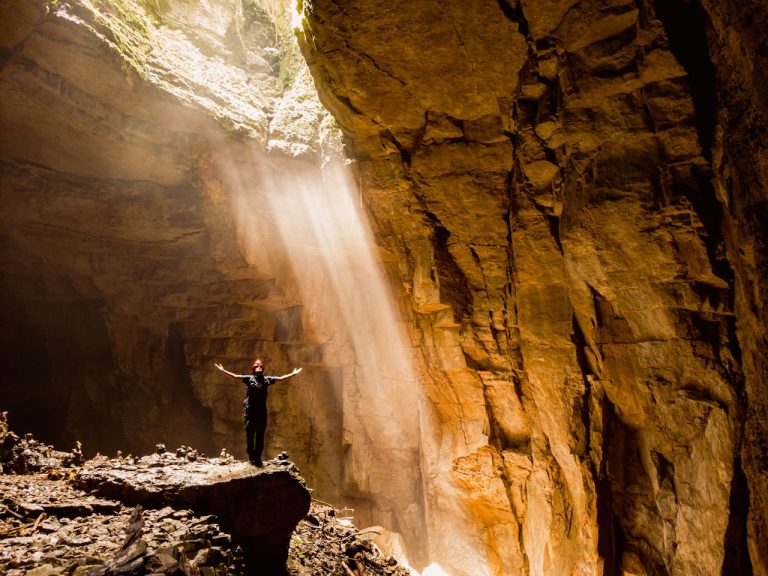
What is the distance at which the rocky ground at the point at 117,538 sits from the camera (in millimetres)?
3496

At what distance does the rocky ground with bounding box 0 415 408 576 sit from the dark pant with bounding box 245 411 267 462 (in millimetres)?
508

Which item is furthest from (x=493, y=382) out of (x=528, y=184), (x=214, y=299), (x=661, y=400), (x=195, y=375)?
(x=195, y=375)

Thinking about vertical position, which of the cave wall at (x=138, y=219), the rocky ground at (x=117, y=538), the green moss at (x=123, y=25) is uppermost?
the green moss at (x=123, y=25)

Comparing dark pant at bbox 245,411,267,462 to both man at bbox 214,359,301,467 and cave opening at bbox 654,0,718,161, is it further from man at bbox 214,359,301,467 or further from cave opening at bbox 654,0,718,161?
cave opening at bbox 654,0,718,161

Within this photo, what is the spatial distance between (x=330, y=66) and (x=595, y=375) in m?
6.33

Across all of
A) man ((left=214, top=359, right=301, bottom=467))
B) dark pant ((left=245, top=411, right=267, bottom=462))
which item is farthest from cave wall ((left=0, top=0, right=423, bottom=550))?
dark pant ((left=245, top=411, right=267, bottom=462))

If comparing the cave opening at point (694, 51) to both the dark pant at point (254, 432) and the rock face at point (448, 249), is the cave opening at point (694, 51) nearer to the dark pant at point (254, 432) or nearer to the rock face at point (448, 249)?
the rock face at point (448, 249)

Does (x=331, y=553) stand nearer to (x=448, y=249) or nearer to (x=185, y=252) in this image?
(x=448, y=249)

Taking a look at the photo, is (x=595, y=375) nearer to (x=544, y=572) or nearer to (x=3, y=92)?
(x=544, y=572)

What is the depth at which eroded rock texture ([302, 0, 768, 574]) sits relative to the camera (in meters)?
4.88

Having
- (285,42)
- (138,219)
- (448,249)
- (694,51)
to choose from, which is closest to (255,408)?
(448,249)

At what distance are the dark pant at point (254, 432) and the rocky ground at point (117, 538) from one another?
508mm

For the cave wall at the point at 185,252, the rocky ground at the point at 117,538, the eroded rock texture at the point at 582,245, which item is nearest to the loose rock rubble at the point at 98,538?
the rocky ground at the point at 117,538

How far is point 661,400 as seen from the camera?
583 centimetres
